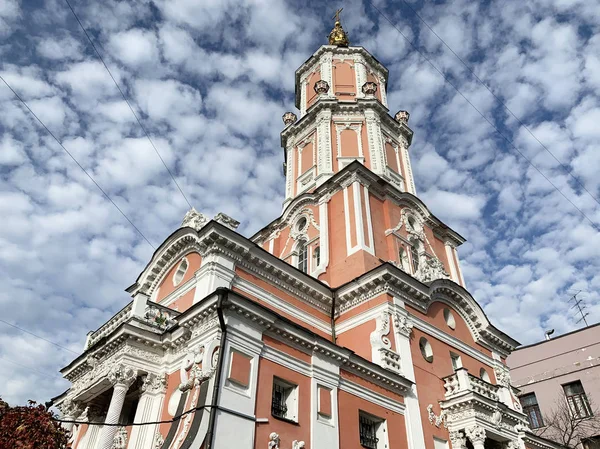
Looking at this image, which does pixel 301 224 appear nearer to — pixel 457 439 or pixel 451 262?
pixel 451 262

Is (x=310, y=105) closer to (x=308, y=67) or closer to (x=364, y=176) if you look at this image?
(x=308, y=67)

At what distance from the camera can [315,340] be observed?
16.6m

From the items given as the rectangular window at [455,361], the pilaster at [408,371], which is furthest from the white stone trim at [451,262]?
the pilaster at [408,371]

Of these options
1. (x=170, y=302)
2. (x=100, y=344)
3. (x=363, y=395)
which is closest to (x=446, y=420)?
(x=363, y=395)

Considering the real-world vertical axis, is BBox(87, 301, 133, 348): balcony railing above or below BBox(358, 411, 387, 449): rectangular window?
above

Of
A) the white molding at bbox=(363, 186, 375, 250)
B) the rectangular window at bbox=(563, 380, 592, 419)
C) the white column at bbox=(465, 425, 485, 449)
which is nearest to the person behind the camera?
the white column at bbox=(465, 425, 485, 449)

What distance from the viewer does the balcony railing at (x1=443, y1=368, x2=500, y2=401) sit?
2073 centimetres

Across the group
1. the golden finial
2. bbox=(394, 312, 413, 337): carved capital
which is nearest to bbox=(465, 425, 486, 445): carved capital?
bbox=(394, 312, 413, 337): carved capital

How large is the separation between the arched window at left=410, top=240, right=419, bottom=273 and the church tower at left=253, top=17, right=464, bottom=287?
0.06 metres

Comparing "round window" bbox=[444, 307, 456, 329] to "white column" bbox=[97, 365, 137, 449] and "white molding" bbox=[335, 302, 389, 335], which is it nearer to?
"white molding" bbox=[335, 302, 389, 335]

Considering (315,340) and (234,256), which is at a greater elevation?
(234,256)

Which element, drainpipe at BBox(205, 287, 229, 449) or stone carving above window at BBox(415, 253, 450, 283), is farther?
stone carving above window at BBox(415, 253, 450, 283)

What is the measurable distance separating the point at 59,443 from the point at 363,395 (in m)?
9.61

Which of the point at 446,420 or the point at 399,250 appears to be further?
the point at 399,250
